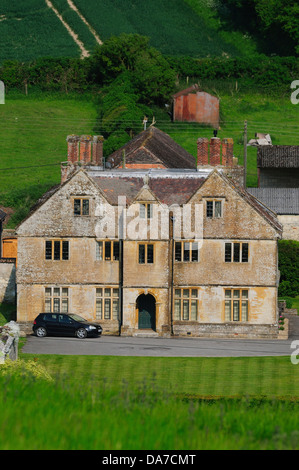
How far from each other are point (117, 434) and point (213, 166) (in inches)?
1903

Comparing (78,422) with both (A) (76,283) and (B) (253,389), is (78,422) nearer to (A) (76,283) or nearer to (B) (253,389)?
(B) (253,389)

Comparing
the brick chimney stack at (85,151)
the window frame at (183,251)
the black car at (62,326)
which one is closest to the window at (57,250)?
the black car at (62,326)

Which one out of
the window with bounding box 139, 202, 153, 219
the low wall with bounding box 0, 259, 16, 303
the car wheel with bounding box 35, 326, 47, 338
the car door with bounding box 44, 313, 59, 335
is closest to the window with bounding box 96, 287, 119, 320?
the car door with bounding box 44, 313, 59, 335

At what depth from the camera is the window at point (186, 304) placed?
63.8 m

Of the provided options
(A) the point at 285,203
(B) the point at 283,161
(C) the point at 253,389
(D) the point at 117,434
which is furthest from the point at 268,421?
(B) the point at 283,161

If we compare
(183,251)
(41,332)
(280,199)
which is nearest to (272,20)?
(280,199)

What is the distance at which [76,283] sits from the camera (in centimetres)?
6400

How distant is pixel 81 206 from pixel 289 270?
62.9 ft

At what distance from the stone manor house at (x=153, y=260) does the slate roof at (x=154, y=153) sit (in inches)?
860

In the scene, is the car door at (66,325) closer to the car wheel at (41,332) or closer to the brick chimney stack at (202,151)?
the car wheel at (41,332)

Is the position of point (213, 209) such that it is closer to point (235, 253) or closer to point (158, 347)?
point (235, 253)

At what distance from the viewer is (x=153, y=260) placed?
63.6m

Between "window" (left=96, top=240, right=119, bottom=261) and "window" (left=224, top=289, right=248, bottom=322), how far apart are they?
23.4 ft

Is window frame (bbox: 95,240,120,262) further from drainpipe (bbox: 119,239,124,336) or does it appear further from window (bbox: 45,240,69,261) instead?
window (bbox: 45,240,69,261)
